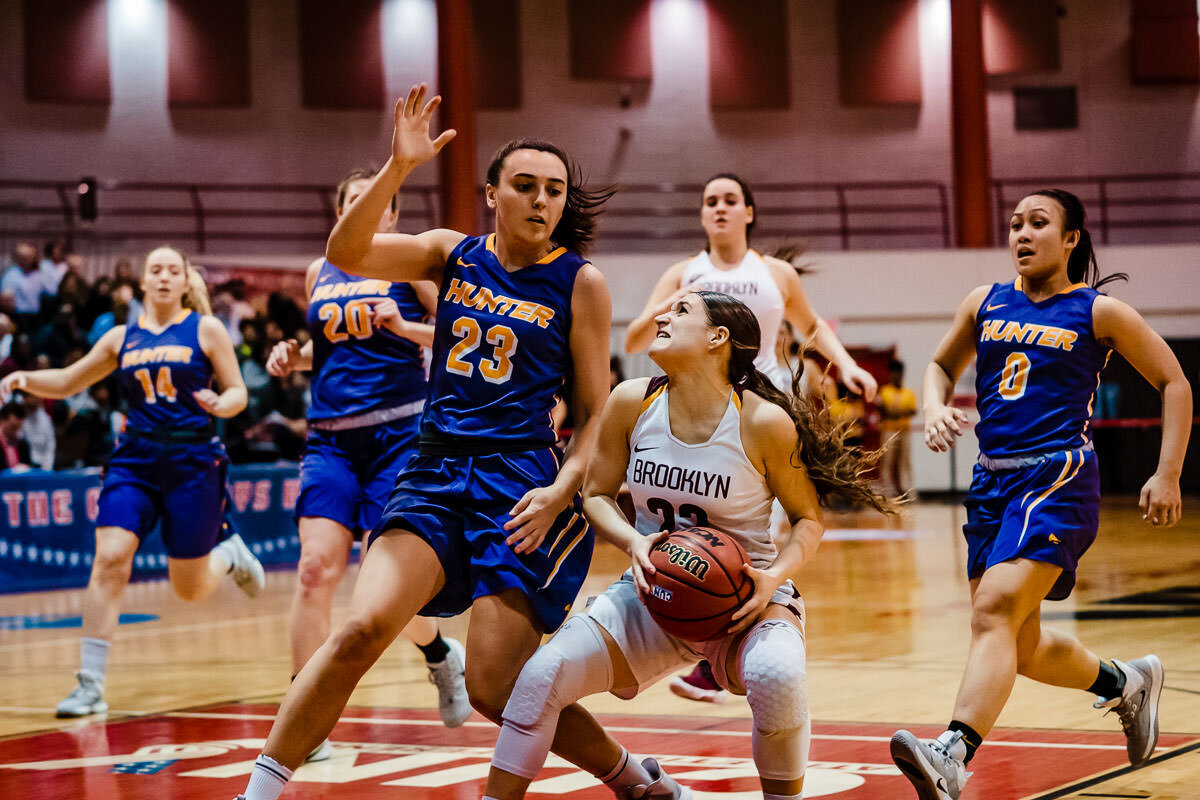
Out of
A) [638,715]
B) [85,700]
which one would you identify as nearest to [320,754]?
[638,715]

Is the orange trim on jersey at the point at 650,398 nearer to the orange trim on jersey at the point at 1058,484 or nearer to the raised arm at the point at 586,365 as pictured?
the raised arm at the point at 586,365

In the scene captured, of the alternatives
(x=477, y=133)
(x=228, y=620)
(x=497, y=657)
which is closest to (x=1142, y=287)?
(x=477, y=133)

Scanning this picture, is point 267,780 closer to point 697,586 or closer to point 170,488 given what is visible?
point 697,586

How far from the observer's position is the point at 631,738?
536 centimetres

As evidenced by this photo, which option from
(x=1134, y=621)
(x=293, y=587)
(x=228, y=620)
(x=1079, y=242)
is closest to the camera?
(x=1079, y=242)

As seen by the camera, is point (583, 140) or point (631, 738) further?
point (583, 140)

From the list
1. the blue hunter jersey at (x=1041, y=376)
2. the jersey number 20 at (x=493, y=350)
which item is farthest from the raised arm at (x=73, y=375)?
the blue hunter jersey at (x=1041, y=376)

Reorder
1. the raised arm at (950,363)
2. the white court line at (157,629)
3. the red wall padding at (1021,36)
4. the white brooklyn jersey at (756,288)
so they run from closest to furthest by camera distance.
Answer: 1. the raised arm at (950,363)
2. the white brooklyn jersey at (756,288)
3. the white court line at (157,629)
4. the red wall padding at (1021,36)

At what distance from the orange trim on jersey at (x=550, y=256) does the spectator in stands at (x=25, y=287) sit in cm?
1101

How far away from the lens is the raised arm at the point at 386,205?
3.67 m

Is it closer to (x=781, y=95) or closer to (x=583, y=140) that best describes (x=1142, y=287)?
(x=781, y=95)

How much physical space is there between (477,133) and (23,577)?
12284 millimetres

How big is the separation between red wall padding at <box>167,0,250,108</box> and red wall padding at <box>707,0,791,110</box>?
703 cm

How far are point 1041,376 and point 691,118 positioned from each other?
18.9 meters
